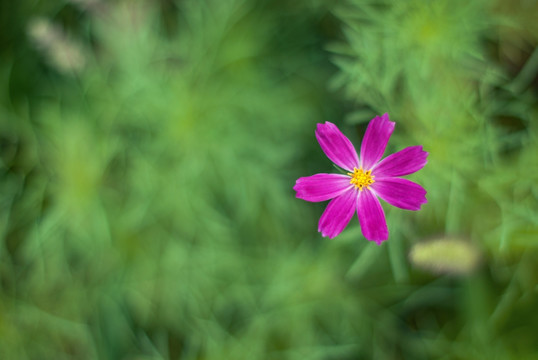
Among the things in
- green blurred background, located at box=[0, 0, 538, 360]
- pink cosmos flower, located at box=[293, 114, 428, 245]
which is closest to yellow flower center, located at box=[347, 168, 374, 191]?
pink cosmos flower, located at box=[293, 114, 428, 245]

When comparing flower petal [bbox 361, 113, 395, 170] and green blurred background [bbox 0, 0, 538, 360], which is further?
green blurred background [bbox 0, 0, 538, 360]

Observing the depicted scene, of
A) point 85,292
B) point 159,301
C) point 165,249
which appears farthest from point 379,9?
point 85,292

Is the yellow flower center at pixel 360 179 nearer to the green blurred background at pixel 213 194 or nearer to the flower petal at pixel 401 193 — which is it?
the flower petal at pixel 401 193

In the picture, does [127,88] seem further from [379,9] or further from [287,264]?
[379,9]

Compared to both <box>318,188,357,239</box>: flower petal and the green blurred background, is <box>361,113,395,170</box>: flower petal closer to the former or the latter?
<box>318,188,357,239</box>: flower petal

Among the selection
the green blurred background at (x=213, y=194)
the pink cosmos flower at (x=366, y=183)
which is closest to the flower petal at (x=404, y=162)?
the pink cosmos flower at (x=366, y=183)

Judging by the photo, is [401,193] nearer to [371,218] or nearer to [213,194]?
[371,218]
